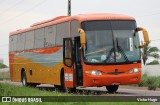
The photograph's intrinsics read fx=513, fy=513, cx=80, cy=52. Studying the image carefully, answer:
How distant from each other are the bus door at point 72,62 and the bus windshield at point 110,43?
909 millimetres

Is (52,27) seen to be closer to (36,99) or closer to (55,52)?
(55,52)

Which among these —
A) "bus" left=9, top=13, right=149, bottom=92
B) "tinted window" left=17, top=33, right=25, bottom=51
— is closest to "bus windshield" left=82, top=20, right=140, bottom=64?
"bus" left=9, top=13, right=149, bottom=92

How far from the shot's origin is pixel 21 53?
109ft

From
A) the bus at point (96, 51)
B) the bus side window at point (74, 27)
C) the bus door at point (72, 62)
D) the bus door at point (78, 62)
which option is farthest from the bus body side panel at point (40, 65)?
the bus door at point (78, 62)

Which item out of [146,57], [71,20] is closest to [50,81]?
[71,20]

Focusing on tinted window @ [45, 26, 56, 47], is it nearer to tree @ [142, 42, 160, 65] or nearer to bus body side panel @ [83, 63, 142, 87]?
bus body side panel @ [83, 63, 142, 87]

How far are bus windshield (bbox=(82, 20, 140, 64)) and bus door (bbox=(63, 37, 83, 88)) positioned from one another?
909 mm

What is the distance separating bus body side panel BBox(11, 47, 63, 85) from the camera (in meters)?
26.0

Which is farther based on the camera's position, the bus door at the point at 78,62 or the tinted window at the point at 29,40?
the tinted window at the point at 29,40

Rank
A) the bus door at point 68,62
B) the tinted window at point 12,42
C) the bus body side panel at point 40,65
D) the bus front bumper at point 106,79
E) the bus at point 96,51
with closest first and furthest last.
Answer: the bus front bumper at point 106,79 → the bus at point 96,51 → the bus door at point 68,62 → the bus body side panel at point 40,65 → the tinted window at point 12,42

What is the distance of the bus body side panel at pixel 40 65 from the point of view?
85.4 feet

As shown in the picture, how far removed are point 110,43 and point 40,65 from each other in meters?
7.72

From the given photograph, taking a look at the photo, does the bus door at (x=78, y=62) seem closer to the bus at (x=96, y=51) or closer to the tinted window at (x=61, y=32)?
the bus at (x=96, y=51)

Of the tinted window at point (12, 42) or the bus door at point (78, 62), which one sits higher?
the tinted window at point (12, 42)
